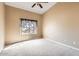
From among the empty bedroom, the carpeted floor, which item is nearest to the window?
the empty bedroom

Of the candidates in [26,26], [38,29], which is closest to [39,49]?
[38,29]

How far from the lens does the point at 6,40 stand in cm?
206

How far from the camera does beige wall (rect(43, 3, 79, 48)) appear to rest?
2.50m

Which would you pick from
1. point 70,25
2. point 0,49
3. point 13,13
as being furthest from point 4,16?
point 70,25

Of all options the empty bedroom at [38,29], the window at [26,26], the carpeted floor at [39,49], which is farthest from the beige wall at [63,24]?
the window at [26,26]

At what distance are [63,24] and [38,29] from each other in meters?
0.83

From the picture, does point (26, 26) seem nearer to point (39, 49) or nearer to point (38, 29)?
point (38, 29)

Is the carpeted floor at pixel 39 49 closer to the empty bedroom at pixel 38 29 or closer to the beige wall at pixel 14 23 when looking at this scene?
the empty bedroom at pixel 38 29

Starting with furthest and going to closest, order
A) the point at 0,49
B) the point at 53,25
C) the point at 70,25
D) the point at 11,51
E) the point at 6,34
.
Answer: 1. the point at 70,25
2. the point at 53,25
3. the point at 11,51
4. the point at 0,49
5. the point at 6,34

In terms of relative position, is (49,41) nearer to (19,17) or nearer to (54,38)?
(54,38)

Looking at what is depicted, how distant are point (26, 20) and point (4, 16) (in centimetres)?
48

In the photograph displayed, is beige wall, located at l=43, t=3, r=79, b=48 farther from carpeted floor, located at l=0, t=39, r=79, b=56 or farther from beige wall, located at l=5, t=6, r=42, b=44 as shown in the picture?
beige wall, located at l=5, t=6, r=42, b=44

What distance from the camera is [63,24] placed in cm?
270

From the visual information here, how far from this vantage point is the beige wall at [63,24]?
250 cm
